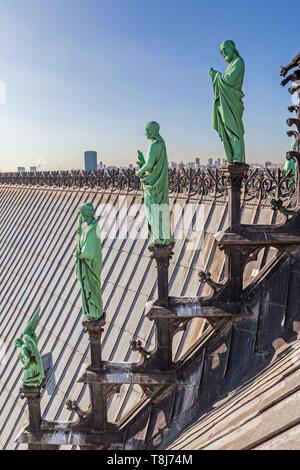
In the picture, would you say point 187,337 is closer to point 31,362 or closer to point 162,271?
point 162,271

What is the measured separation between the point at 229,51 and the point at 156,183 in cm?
374

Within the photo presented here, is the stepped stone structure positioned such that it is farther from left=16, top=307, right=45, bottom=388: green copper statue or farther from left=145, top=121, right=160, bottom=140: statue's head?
left=145, top=121, right=160, bottom=140: statue's head

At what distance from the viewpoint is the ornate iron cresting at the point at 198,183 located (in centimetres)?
1433

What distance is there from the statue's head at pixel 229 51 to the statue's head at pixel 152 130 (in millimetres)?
2387

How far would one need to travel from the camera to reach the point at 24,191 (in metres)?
36.7

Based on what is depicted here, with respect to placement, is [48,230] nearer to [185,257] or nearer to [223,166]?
[185,257]

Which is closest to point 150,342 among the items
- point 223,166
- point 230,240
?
point 230,240

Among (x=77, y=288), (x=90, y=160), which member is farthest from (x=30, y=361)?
(x=90, y=160)

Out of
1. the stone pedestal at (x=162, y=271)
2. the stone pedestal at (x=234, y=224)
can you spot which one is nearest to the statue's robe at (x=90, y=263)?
the stone pedestal at (x=162, y=271)

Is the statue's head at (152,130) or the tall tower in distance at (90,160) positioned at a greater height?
the tall tower in distance at (90,160)

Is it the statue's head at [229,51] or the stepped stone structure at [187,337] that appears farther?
the statue's head at [229,51]

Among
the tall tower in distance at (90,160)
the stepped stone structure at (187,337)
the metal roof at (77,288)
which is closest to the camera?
the stepped stone structure at (187,337)

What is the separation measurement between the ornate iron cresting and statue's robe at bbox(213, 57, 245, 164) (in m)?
2.18

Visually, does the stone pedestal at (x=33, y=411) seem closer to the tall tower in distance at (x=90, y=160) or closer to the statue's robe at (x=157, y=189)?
the statue's robe at (x=157, y=189)
